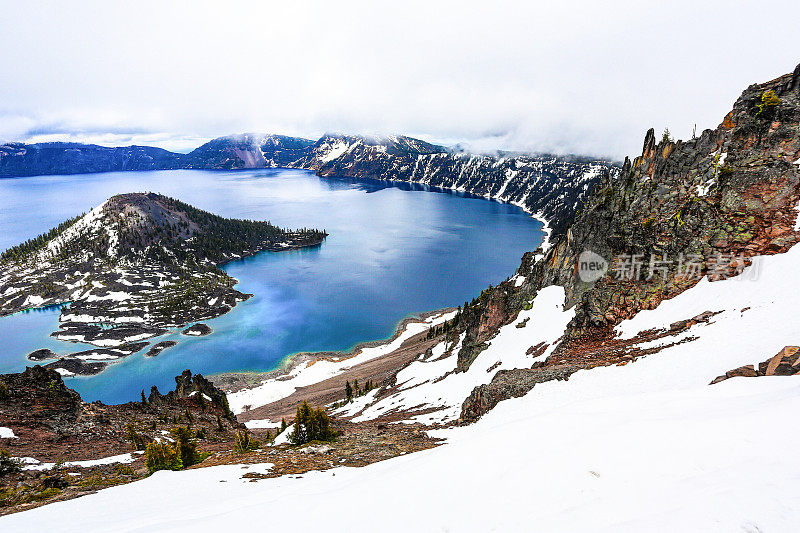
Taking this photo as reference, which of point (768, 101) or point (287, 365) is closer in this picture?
point (768, 101)

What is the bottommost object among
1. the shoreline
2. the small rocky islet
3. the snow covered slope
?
the shoreline

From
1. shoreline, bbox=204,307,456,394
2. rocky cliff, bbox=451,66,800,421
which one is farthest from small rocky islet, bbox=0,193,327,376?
rocky cliff, bbox=451,66,800,421

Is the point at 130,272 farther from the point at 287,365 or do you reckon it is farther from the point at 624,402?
the point at 624,402

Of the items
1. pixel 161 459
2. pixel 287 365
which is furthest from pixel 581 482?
pixel 287 365

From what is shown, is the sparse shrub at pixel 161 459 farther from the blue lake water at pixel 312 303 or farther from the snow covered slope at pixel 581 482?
the blue lake water at pixel 312 303

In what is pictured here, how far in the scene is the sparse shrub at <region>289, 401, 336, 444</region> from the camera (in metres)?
18.4

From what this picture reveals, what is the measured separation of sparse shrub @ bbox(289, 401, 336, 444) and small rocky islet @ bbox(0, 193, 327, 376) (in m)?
77.0

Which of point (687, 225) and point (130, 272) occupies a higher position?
point (687, 225)

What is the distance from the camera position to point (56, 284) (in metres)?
A: 109

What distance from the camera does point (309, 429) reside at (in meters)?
18.6

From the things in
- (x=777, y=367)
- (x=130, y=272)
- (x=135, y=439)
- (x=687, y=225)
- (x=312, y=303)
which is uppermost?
(x=687, y=225)

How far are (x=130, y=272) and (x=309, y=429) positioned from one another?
13626 centimetres

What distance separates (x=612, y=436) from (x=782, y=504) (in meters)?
3.25

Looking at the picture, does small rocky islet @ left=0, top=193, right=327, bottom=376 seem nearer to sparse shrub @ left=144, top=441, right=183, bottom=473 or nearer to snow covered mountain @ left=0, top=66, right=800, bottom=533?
sparse shrub @ left=144, top=441, right=183, bottom=473
